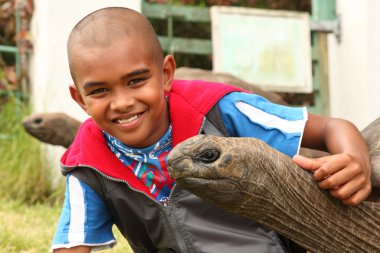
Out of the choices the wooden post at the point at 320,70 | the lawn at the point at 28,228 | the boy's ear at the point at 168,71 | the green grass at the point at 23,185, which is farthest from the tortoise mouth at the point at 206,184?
the wooden post at the point at 320,70

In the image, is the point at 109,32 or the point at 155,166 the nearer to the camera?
the point at 109,32

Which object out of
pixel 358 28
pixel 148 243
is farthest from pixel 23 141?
pixel 148 243

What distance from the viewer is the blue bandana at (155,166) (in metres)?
2.26

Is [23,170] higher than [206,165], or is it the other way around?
[206,165]

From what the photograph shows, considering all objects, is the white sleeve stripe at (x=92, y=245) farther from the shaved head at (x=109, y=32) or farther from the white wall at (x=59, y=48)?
the white wall at (x=59, y=48)

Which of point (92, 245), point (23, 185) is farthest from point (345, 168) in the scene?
point (23, 185)

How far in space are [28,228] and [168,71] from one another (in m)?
1.84

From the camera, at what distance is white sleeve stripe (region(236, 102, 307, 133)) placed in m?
2.20

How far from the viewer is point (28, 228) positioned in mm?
3842

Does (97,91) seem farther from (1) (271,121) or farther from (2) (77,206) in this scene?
(1) (271,121)

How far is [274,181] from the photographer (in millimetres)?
1801

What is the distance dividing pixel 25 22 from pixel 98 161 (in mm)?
4726

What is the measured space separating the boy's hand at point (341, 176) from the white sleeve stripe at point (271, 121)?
32 cm

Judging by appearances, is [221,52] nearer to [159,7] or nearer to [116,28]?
[159,7]
